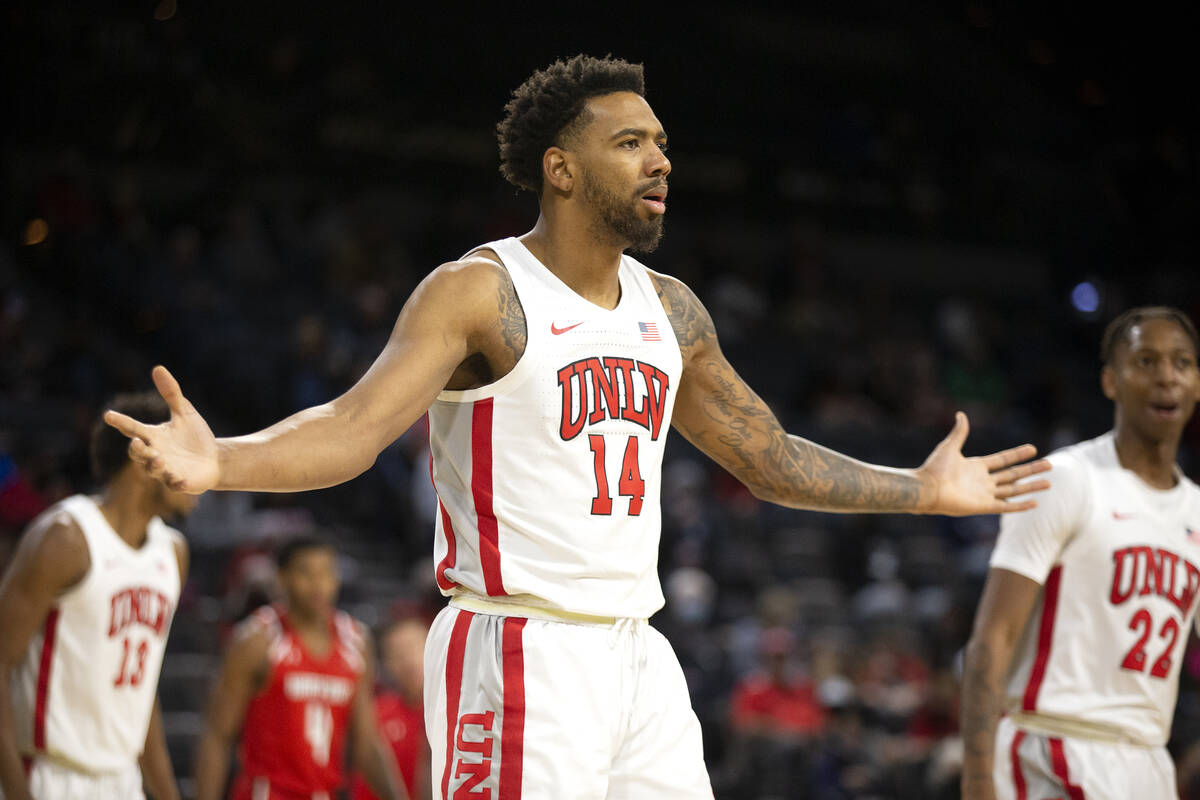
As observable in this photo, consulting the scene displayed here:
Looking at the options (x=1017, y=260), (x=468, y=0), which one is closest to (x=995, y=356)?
(x=1017, y=260)

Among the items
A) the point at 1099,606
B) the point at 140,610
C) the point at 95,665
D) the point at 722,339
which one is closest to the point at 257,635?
the point at 140,610

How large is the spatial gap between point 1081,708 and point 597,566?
6.35 feet

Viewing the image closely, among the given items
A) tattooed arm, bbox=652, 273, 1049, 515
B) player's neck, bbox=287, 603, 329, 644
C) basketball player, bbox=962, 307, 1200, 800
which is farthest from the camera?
player's neck, bbox=287, 603, 329, 644

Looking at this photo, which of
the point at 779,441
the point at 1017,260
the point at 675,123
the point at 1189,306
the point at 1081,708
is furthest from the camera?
the point at 1017,260

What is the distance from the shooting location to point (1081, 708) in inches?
168

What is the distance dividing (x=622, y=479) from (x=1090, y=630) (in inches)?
75.6

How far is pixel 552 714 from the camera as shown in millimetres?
3084

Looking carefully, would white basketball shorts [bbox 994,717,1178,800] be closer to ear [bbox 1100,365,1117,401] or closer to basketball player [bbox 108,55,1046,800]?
ear [bbox 1100,365,1117,401]

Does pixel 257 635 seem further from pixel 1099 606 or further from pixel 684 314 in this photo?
pixel 1099 606

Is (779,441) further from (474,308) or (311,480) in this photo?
(311,480)

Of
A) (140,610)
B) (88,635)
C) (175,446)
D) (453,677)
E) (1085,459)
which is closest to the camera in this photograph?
(175,446)

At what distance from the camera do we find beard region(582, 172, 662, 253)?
3445mm

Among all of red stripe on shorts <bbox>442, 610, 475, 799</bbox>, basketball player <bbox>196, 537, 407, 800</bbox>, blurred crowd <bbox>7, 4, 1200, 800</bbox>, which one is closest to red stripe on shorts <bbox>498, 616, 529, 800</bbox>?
red stripe on shorts <bbox>442, 610, 475, 799</bbox>

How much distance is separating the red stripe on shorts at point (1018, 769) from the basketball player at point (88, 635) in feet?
9.85
